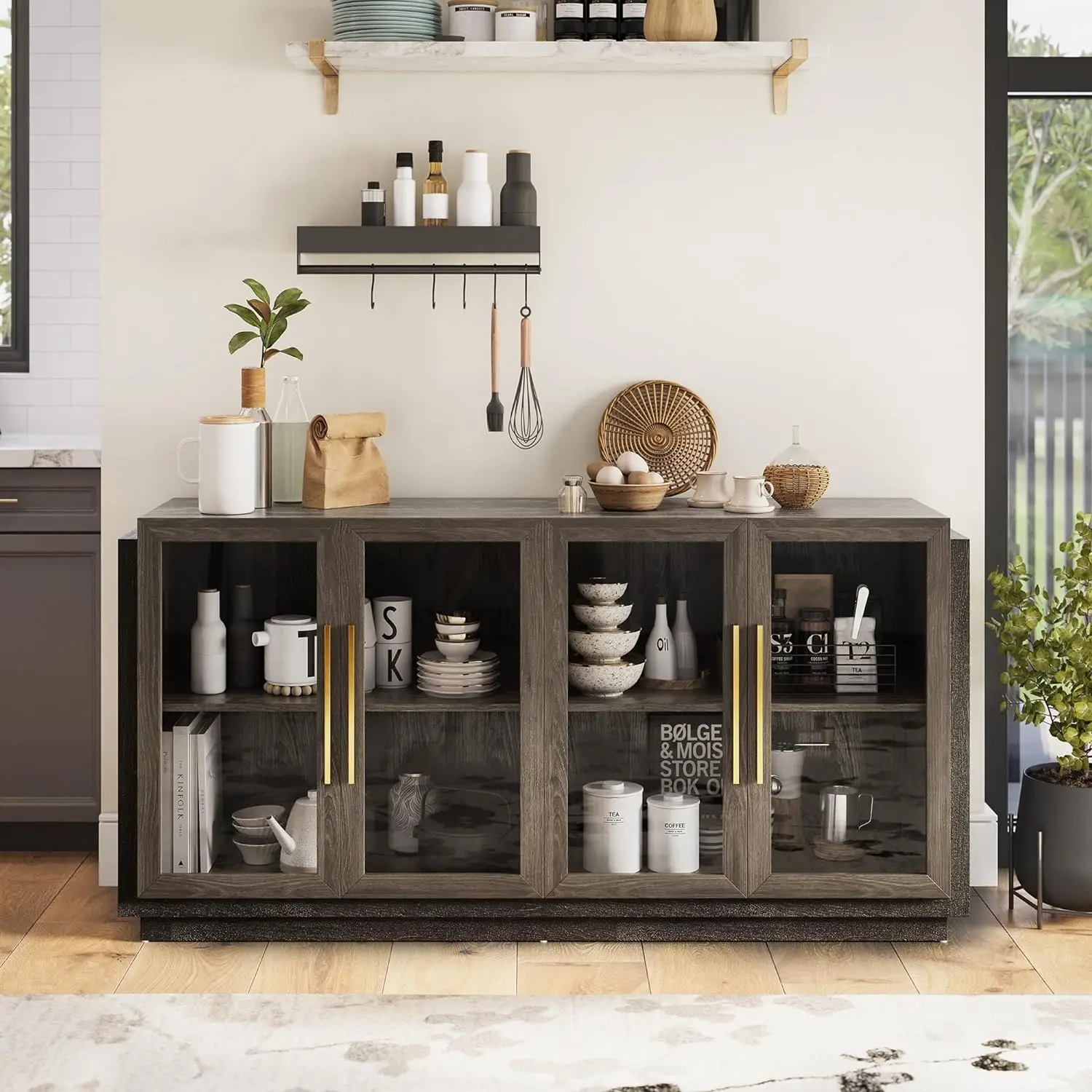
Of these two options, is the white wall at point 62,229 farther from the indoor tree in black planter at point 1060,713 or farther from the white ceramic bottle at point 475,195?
the indoor tree in black planter at point 1060,713

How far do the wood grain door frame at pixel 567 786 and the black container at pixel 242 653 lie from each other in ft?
2.13

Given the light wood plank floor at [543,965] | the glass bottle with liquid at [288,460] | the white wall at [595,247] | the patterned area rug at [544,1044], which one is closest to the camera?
the patterned area rug at [544,1044]

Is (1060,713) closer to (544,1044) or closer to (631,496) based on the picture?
(631,496)

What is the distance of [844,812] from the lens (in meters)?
3.09

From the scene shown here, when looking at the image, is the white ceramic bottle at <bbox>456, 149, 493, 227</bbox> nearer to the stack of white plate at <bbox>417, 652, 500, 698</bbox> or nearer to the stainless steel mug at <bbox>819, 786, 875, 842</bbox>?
the stack of white plate at <bbox>417, 652, 500, 698</bbox>

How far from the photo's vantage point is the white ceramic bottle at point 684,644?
308 cm

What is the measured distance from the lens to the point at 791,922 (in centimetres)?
309

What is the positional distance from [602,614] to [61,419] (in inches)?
78.4

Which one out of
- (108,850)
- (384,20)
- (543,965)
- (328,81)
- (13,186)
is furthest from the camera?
(13,186)

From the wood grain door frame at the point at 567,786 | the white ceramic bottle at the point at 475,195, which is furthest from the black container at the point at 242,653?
the white ceramic bottle at the point at 475,195

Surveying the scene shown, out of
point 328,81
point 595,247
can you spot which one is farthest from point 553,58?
point 328,81

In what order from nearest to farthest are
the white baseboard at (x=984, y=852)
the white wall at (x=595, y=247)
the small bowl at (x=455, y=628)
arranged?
the small bowl at (x=455, y=628) < the white wall at (x=595, y=247) < the white baseboard at (x=984, y=852)

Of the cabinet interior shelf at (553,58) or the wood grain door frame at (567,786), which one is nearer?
the wood grain door frame at (567,786)

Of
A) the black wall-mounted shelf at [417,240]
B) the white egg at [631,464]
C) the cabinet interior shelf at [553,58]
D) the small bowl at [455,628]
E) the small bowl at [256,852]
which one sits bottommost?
the small bowl at [256,852]
